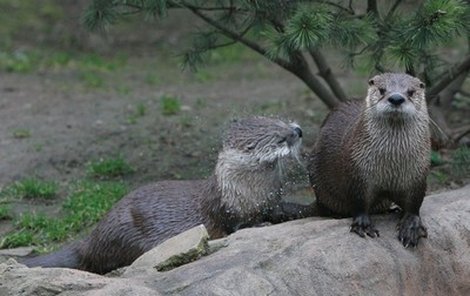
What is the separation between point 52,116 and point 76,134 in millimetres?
732

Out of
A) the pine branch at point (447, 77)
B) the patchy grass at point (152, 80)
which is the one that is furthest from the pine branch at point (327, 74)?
the patchy grass at point (152, 80)

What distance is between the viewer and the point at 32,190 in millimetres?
6711

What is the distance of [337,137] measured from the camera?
5004mm

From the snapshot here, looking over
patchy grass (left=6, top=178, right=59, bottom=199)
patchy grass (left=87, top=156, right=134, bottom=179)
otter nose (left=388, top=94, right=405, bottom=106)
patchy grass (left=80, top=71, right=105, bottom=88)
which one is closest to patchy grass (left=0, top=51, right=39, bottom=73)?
patchy grass (left=80, top=71, right=105, bottom=88)

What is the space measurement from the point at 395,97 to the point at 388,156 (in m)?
0.32

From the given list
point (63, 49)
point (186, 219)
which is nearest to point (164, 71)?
point (63, 49)

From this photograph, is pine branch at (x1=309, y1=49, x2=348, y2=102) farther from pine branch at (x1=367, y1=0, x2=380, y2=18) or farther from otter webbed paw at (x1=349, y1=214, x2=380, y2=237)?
otter webbed paw at (x1=349, y1=214, x2=380, y2=237)

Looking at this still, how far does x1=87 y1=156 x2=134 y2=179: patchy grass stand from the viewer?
7.07m

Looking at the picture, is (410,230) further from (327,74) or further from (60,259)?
(327,74)

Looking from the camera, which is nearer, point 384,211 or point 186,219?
point 384,211

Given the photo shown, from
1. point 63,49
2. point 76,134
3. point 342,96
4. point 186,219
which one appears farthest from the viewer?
point 63,49

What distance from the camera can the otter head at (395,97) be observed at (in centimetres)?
430

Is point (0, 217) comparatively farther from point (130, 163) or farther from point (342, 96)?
point (342, 96)

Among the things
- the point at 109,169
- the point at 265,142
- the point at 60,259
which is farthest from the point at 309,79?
the point at 60,259
